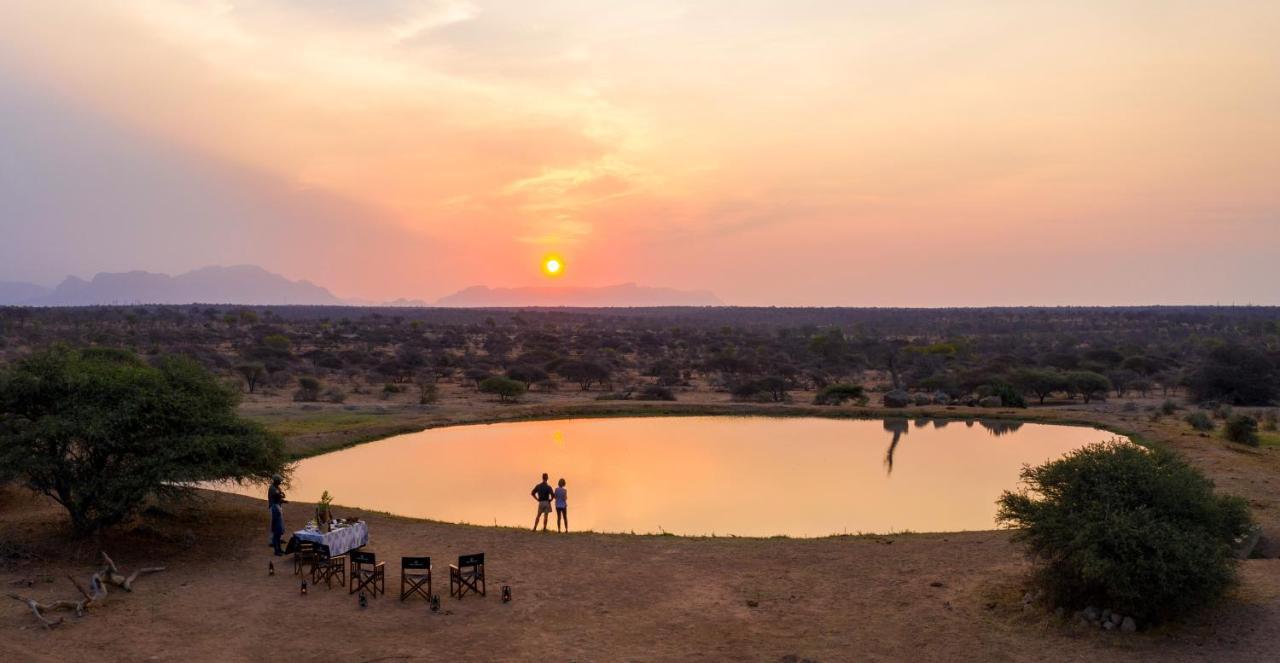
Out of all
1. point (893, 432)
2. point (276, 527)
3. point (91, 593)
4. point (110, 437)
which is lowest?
point (893, 432)

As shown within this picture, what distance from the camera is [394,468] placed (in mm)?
24891

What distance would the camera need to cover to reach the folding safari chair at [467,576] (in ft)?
40.2

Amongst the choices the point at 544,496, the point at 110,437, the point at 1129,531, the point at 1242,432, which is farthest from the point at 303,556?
the point at 1242,432

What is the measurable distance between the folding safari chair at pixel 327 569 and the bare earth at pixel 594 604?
36cm

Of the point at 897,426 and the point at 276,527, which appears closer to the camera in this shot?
the point at 276,527

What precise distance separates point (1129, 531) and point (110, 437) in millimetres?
16005

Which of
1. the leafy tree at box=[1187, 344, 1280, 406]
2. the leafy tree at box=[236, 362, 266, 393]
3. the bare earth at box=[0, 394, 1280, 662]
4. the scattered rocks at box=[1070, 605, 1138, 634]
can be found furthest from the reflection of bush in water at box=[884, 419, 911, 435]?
the leafy tree at box=[236, 362, 266, 393]

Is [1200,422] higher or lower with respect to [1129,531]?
lower

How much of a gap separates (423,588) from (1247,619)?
1149cm

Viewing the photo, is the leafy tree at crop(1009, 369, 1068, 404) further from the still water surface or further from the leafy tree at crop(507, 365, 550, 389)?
the leafy tree at crop(507, 365, 550, 389)

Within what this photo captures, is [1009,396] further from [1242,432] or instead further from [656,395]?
[656,395]

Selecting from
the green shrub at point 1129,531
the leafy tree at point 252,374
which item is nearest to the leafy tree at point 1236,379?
the green shrub at point 1129,531

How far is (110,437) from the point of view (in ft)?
47.1

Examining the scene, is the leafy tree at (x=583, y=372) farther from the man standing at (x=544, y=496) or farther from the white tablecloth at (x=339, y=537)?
the white tablecloth at (x=339, y=537)
